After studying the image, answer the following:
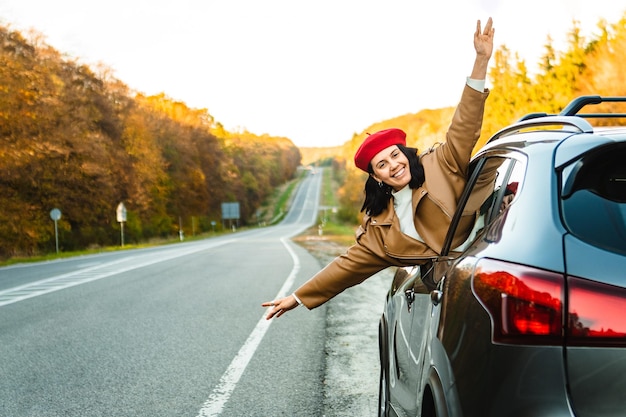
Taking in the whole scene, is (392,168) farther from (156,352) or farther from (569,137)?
(156,352)

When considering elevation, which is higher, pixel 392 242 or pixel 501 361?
pixel 392 242

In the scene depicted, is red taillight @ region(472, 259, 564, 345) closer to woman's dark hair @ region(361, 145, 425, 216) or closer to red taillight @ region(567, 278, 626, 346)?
red taillight @ region(567, 278, 626, 346)

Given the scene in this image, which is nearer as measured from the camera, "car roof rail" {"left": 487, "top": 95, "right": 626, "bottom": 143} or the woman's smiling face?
"car roof rail" {"left": 487, "top": 95, "right": 626, "bottom": 143}

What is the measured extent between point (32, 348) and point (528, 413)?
6.62 metres

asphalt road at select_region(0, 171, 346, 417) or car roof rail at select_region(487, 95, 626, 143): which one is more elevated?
car roof rail at select_region(487, 95, 626, 143)

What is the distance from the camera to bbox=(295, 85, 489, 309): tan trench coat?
345 centimetres

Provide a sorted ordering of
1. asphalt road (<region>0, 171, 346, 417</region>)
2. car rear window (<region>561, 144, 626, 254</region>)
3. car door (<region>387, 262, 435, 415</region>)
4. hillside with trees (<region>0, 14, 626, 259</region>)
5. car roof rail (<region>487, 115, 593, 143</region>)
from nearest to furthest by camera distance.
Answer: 1. car rear window (<region>561, 144, 626, 254</region>)
2. car roof rail (<region>487, 115, 593, 143</region>)
3. car door (<region>387, 262, 435, 415</region>)
4. asphalt road (<region>0, 171, 346, 417</region>)
5. hillside with trees (<region>0, 14, 626, 259</region>)

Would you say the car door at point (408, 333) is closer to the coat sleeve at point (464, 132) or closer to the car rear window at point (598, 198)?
the coat sleeve at point (464, 132)

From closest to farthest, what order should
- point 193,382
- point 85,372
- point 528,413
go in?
point 528,413 → point 193,382 → point 85,372

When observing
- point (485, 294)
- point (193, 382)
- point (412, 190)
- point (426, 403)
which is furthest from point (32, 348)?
point (485, 294)

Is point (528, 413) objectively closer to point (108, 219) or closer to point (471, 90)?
point (471, 90)

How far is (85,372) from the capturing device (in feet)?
20.5

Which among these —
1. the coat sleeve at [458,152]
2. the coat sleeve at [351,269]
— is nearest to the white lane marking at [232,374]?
the coat sleeve at [351,269]

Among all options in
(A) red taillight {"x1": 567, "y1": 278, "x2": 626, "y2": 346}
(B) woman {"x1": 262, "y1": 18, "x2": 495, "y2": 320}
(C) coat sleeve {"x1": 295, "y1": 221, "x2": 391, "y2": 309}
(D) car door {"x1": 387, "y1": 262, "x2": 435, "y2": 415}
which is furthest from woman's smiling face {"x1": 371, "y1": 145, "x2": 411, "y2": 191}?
(A) red taillight {"x1": 567, "y1": 278, "x2": 626, "y2": 346}
